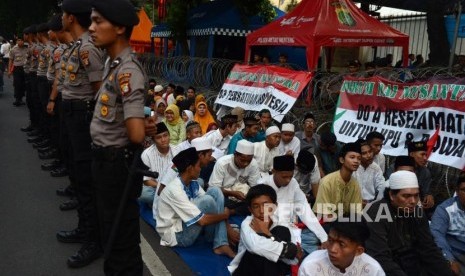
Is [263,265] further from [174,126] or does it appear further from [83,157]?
[174,126]

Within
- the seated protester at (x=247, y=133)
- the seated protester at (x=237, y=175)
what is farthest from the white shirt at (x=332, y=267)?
the seated protester at (x=247, y=133)

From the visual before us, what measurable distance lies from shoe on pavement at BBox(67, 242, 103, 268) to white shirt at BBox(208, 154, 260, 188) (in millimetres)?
1797

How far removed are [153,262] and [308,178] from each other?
236 cm

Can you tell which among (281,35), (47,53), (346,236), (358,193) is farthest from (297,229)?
(281,35)

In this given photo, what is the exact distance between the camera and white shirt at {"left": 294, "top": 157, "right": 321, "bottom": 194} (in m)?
5.55

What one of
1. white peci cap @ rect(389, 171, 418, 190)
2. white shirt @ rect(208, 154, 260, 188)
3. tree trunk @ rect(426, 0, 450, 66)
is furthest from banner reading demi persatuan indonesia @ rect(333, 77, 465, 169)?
tree trunk @ rect(426, 0, 450, 66)

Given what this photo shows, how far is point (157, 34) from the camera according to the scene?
20.5 metres

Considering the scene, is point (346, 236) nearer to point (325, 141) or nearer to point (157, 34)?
point (325, 141)

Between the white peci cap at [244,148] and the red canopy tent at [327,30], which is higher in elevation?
the red canopy tent at [327,30]

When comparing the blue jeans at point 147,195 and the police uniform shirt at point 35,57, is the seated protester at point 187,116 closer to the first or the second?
the blue jeans at point 147,195

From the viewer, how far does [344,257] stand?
2.67m

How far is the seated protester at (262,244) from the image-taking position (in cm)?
307

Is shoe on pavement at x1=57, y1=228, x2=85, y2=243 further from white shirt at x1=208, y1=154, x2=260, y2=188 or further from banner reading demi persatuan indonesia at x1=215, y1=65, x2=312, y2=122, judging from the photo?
banner reading demi persatuan indonesia at x1=215, y1=65, x2=312, y2=122

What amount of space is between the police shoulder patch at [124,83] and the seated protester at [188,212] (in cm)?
146
